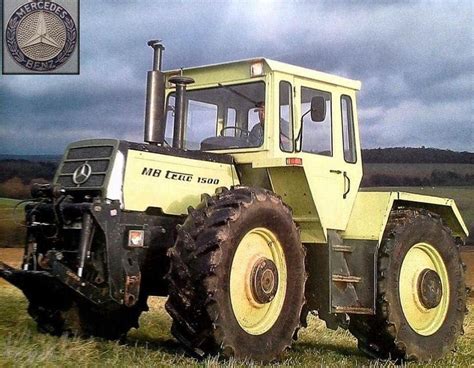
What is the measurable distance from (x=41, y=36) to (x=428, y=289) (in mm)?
5122

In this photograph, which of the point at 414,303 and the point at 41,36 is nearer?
the point at 414,303

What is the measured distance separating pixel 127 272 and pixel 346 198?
9.26 ft

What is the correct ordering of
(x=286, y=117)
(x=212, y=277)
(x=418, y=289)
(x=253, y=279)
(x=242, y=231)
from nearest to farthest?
(x=212, y=277), (x=242, y=231), (x=253, y=279), (x=286, y=117), (x=418, y=289)

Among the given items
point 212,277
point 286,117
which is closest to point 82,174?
point 212,277

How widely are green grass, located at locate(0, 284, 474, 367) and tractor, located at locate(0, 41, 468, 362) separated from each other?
275 millimetres

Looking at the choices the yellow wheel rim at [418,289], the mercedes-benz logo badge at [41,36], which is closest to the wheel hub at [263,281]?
the yellow wheel rim at [418,289]

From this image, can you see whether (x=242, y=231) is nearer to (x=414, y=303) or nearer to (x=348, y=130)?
(x=348, y=130)

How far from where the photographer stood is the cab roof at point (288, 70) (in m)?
8.32

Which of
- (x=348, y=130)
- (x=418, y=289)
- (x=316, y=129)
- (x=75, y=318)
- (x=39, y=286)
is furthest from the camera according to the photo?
(x=348, y=130)

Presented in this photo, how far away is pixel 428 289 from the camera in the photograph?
912 cm

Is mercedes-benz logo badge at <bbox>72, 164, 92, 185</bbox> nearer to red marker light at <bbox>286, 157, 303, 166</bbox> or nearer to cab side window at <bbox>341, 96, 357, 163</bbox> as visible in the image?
red marker light at <bbox>286, 157, 303, 166</bbox>

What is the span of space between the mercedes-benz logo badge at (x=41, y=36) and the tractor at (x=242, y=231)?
1.25 m

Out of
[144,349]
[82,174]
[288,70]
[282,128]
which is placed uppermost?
[288,70]

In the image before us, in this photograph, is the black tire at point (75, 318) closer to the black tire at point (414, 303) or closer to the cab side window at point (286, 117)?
the cab side window at point (286, 117)
